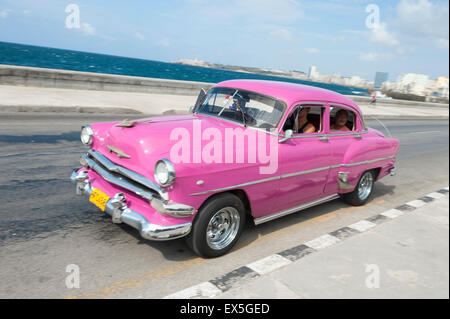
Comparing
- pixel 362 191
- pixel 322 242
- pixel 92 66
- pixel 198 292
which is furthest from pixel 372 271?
pixel 92 66

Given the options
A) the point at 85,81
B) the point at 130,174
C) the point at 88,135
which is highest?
the point at 85,81

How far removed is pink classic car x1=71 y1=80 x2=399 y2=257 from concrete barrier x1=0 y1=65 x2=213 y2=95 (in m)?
12.0

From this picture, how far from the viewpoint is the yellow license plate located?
380cm

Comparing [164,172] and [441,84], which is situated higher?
[441,84]

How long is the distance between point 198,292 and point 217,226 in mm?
879

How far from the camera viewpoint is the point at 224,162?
3.74 m

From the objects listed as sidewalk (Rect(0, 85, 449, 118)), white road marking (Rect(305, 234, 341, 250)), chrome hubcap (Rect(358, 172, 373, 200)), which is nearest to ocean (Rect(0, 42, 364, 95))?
sidewalk (Rect(0, 85, 449, 118))

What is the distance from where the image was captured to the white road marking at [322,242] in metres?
4.55

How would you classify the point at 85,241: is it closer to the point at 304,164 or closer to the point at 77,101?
the point at 304,164

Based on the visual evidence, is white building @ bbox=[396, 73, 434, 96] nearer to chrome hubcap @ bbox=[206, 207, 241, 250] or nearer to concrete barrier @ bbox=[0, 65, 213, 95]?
concrete barrier @ bbox=[0, 65, 213, 95]

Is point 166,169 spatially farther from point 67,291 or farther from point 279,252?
point 279,252

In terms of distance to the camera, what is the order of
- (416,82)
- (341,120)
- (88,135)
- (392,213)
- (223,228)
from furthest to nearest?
(416,82)
(392,213)
(341,120)
(88,135)
(223,228)

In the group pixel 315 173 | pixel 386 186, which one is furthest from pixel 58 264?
pixel 386 186
